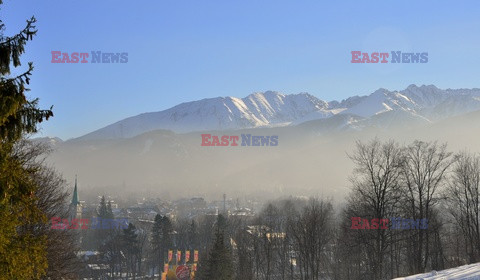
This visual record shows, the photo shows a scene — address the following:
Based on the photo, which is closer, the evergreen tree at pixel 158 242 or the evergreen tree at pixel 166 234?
the evergreen tree at pixel 158 242

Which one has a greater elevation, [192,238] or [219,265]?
[219,265]

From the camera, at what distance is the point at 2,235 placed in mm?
11055

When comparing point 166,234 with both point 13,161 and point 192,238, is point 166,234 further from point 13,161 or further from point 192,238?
point 13,161

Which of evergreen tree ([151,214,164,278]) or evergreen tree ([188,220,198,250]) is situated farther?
evergreen tree ([188,220,198,250])

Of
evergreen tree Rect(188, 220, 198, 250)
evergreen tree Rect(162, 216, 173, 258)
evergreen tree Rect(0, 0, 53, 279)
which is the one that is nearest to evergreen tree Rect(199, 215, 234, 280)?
evergreen tree Rect(0, 0, 53, 279)

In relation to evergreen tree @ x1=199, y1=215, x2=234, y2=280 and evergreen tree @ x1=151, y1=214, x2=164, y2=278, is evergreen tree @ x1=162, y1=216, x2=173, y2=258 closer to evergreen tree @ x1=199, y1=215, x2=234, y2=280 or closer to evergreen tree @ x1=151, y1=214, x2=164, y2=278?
evergreen tree @ x1=151, y1=214, x2=164, y2=278

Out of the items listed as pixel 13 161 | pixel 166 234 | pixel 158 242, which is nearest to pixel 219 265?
pixel 13 161

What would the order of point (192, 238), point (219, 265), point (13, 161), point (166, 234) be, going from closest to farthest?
point (13, 161), point (219, 265), point (166, 234), point (192, 238)

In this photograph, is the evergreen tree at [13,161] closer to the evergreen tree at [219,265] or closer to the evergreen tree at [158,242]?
the evergreen tree at [219,265]

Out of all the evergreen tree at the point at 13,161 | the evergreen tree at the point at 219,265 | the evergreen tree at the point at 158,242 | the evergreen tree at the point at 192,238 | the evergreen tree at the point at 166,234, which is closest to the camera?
the evergreen tree at the point at 13,161

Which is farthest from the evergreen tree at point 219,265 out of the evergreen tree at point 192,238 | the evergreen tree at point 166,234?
the evergreen tree at point 192,238

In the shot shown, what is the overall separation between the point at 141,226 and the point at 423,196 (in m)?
127

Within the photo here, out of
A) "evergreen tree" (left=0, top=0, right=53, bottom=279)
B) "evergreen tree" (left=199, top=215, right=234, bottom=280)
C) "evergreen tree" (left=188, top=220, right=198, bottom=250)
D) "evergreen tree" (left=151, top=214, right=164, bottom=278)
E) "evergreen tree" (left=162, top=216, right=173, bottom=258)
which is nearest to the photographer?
"evergreen tree" (left=0, top=0, right=53, bottom=279)

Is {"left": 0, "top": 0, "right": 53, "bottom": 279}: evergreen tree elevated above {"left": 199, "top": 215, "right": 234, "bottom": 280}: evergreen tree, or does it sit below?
above
